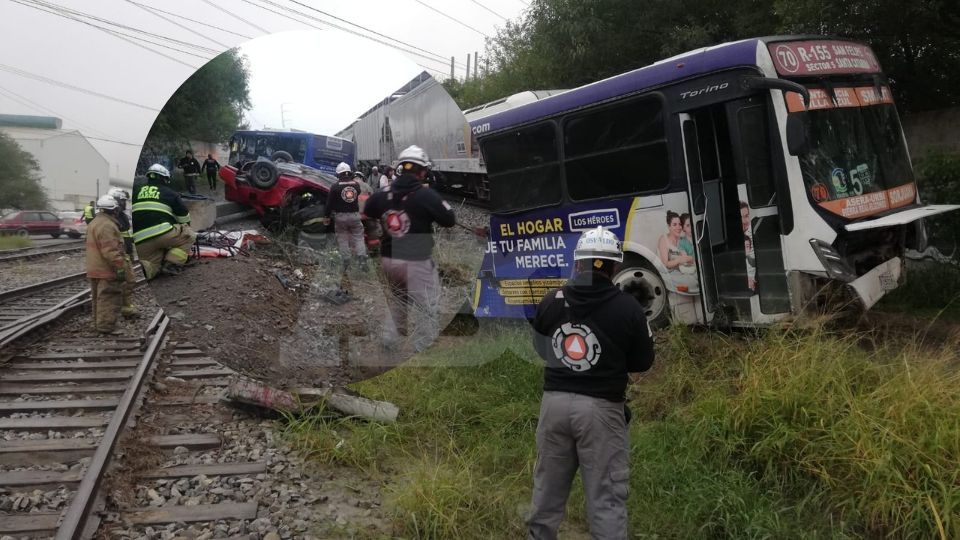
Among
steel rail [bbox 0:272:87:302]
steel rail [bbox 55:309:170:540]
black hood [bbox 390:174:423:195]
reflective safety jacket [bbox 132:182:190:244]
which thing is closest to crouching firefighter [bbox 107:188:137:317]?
steel rail [bbox 55:309:170:540]

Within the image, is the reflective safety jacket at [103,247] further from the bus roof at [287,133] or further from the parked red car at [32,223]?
the parked red car at [32,223]

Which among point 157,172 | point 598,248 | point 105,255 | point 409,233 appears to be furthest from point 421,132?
point 105,255

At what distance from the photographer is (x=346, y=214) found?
4.16 m

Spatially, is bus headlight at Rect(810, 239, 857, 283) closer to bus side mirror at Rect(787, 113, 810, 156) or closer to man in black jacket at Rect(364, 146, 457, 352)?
bus side mirror at Rect(787, 113, 810, 156)

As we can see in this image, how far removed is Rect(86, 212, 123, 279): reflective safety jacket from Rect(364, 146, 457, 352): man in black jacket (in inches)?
209

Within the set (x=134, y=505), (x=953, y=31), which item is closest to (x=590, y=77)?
(x=953, y=31)

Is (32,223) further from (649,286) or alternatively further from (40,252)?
(649,286)

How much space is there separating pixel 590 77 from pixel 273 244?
9.91 metres

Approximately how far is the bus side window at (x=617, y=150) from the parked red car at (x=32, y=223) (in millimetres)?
25790

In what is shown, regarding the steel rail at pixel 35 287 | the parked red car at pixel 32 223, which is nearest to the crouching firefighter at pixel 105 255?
the steel rail at pixel 35 287

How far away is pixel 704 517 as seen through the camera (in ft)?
12.9

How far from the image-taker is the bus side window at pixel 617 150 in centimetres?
702

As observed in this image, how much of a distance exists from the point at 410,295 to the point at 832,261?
3.81 metres

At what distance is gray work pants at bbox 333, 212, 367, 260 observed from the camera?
417 cm
